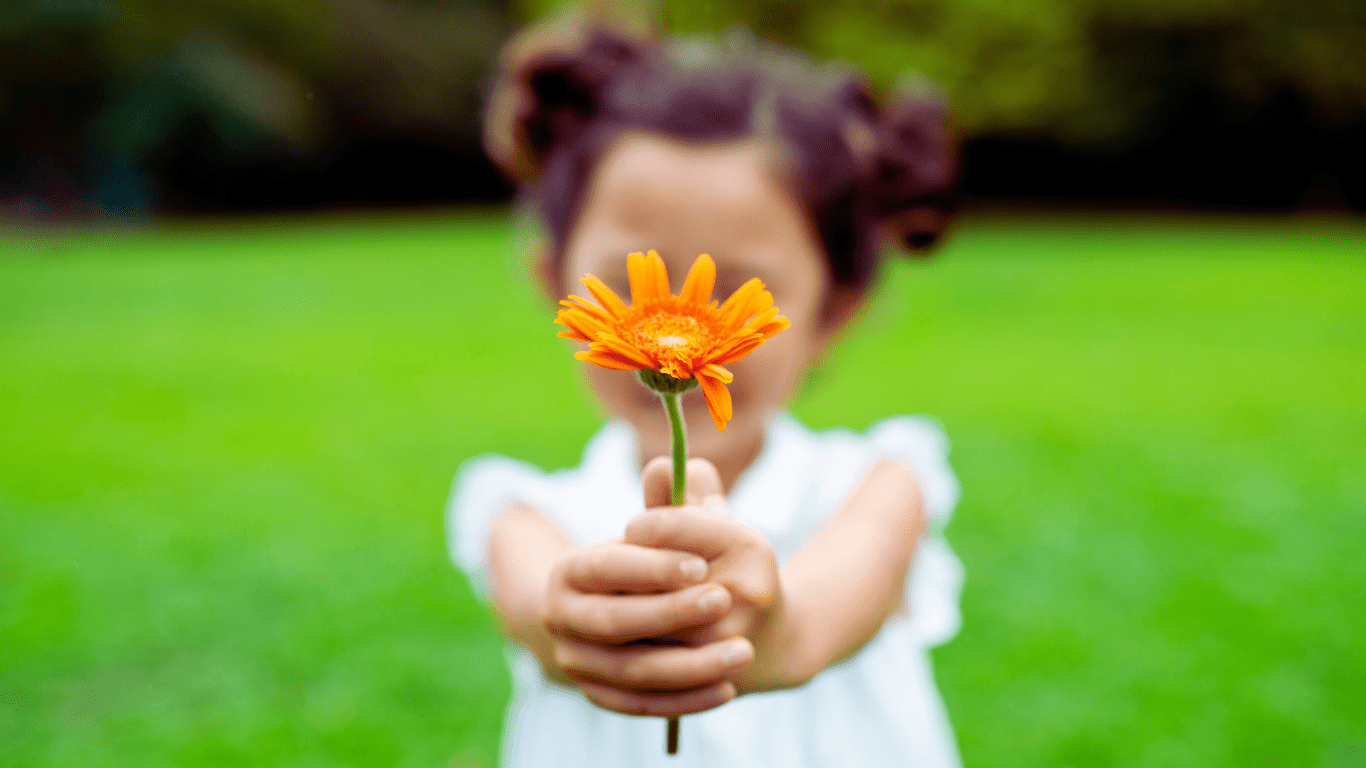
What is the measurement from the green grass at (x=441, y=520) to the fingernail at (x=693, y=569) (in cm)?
91

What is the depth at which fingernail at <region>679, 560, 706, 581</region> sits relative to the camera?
0.82 m

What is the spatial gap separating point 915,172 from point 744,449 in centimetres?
50

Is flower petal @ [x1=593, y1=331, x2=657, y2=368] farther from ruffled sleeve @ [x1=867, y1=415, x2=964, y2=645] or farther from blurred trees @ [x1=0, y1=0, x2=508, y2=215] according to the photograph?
blurred trees @ [x1=0, y1=0, x2=508, y2=215]

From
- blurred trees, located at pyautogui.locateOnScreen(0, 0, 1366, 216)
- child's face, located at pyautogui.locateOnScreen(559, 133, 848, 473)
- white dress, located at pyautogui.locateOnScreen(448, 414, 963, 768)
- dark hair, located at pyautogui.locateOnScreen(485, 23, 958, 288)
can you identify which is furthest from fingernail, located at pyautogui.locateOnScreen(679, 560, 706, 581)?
blurred trees, located at pyautogui.locateOnScreen(0, 0, 1366, 216)

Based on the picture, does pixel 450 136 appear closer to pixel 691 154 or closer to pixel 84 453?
pixel 84 453

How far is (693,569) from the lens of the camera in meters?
0.82

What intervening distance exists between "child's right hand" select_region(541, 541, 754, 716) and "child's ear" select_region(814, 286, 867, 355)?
699 mm

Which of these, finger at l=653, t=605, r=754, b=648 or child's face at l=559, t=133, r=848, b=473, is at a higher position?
child's face at l=559, t=133, r=848, b=473

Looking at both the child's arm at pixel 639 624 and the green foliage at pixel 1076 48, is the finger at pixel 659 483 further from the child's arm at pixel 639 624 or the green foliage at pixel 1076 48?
the green foliage at pixel 1076 48

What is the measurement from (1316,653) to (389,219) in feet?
68.6

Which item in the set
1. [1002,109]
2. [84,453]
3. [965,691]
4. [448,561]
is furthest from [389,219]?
[965,691]

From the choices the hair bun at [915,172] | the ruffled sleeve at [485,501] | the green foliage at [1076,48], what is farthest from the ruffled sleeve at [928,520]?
the green foliage at [1076,48]

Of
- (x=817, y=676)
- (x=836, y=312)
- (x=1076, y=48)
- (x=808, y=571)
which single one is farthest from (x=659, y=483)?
(x=1076, y=48)

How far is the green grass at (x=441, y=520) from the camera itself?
2.71m
